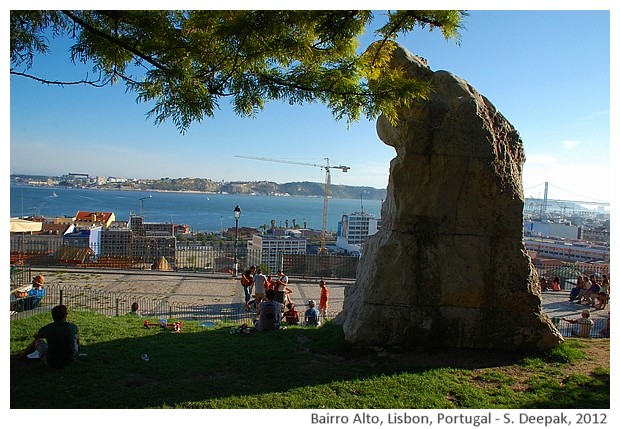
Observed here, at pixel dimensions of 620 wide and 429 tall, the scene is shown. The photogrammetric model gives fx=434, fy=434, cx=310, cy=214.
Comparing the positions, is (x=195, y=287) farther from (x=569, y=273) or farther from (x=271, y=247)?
(x=271, y=247)

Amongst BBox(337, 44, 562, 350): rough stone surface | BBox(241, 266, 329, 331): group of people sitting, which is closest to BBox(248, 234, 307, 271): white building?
BBox(241, 266, 329, 331): group of people sitting

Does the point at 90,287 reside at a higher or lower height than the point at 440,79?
lower

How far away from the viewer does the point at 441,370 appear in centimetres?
587

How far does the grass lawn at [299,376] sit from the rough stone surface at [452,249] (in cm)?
34

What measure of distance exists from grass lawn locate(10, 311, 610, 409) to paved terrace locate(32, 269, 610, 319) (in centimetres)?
623

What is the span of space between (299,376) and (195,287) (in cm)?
1051

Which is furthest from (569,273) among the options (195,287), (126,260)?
(126,260)

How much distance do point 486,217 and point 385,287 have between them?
1.94 meters

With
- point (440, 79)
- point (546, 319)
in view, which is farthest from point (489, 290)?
point (440, 79)

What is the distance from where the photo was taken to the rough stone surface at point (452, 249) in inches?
261

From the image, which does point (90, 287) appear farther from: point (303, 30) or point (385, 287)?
point (303, 30)

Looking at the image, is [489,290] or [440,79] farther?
[440,79]

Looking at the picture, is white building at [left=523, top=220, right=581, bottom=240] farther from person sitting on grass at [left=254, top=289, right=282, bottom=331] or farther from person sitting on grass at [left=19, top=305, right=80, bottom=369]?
person sitting on grass at [left=19, top=305, right=80, bottom=369]

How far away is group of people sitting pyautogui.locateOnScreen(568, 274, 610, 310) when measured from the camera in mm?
14258
